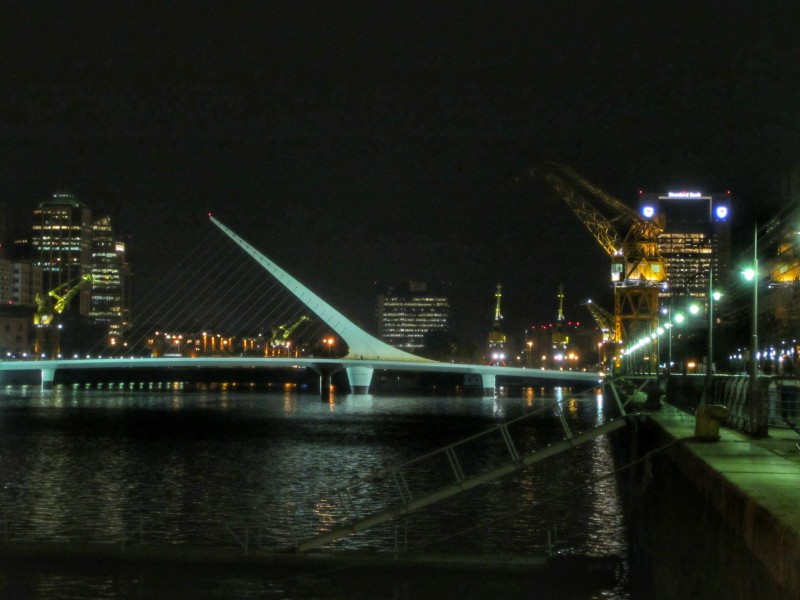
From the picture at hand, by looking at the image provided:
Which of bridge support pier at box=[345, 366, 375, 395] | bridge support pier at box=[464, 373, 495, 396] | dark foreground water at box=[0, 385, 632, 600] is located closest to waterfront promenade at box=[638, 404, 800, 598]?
dark foreground water at box=[0, 385, 632, 600]

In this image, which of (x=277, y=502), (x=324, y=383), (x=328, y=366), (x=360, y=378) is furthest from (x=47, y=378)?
(x=277, y=502)

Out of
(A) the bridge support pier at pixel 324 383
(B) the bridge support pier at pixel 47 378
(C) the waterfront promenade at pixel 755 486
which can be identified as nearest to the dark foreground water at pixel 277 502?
(C) the waterfront promenade at pixel 755 486

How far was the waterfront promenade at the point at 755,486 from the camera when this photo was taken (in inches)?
302

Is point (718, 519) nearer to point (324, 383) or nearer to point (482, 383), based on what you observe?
point (324, 383)

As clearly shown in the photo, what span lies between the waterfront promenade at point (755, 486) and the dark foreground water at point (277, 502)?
275 cm

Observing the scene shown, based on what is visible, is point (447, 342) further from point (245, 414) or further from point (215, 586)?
point (215, 586)

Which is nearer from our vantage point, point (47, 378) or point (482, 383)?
point (47, 378)

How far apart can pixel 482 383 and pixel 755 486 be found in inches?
4386

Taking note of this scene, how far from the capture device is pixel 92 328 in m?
182

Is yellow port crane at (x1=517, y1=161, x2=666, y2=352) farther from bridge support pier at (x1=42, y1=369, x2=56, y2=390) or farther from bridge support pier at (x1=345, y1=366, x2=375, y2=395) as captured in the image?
bridge support pier at (x1=42, y1=369, x2=56, y2=390)

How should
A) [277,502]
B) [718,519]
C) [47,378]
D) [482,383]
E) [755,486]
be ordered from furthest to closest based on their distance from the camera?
[482,383] < [47,378] < [277,502] < [755,486] < [718,519]

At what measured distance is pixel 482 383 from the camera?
400 ft

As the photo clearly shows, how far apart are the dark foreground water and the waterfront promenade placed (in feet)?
9.02

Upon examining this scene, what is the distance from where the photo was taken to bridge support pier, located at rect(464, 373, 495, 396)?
4345 inches
